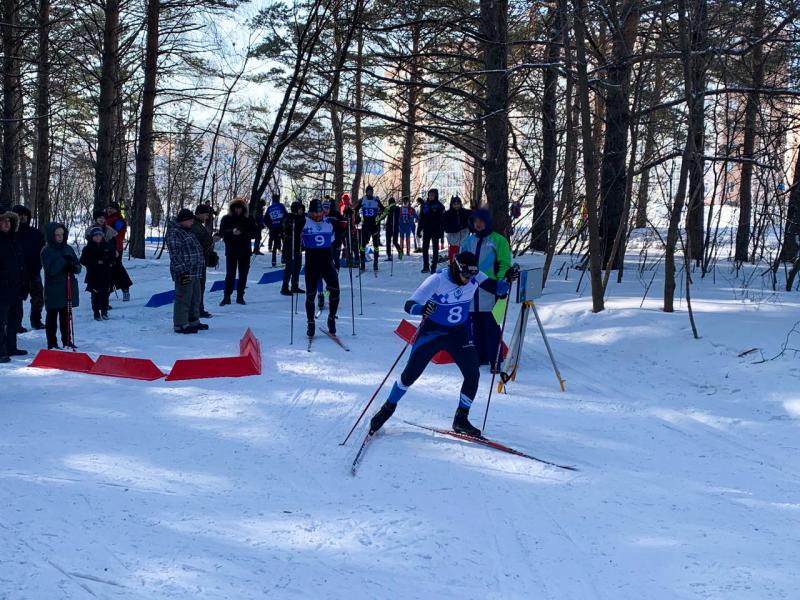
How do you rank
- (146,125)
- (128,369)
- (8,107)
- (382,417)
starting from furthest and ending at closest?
(146,125) < (8,107) < (128,369) < (382,417)

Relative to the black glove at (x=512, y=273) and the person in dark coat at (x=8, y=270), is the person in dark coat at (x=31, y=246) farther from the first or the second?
the black glove at (x=512, y=273)

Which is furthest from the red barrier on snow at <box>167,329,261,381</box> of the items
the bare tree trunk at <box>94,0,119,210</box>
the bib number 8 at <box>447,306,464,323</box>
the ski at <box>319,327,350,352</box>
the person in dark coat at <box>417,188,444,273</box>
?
the bare tree trunk at <box>94,0,119,210</box>

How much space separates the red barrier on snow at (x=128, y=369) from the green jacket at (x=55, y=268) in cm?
162

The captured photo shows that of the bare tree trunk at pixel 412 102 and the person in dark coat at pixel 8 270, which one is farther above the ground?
the bare tree trunk at pixel 412 102

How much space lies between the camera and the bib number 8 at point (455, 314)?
677 centimetres

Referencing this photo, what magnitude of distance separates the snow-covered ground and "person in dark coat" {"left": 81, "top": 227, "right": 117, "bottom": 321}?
2.47 metres

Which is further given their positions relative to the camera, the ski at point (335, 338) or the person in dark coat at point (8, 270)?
the ski at point (335, 338)

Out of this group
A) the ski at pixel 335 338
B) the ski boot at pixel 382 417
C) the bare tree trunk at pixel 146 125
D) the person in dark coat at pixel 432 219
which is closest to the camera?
the ski boot at pixel 382 417

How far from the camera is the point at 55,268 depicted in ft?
34.0

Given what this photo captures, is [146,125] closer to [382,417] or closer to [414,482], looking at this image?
[382,417]

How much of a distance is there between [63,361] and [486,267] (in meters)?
5.21

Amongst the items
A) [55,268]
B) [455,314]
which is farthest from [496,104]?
[455,314]

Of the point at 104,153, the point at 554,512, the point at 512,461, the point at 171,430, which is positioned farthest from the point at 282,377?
the point at 104,153

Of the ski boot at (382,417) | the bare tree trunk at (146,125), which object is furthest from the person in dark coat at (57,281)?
the bare tree trunk at (146,125)
